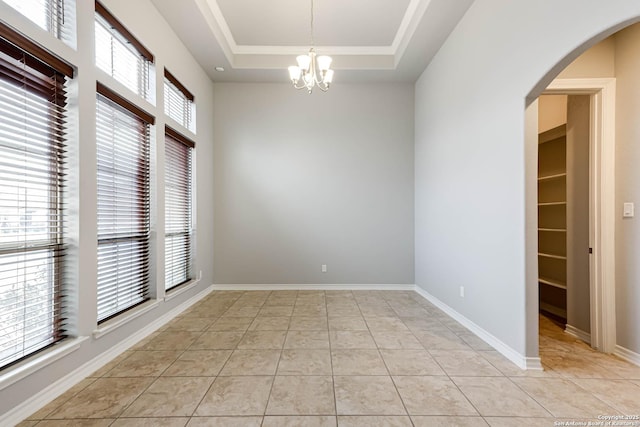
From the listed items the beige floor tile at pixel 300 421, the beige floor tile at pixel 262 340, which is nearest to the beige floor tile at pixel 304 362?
the beige floor tile at pixel 262 340

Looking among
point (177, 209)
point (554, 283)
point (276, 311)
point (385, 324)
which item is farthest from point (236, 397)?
point (554, 283)

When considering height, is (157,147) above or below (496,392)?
above

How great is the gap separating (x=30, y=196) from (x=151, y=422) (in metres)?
1.62

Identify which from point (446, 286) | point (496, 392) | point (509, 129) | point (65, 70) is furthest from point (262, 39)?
point (496, 392)

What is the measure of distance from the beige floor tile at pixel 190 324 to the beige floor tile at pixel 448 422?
2332mm

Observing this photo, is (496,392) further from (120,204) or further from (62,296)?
(120,204)

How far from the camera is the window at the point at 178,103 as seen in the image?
11.3 feet

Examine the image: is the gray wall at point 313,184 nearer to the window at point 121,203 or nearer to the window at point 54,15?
the window at point 121,203

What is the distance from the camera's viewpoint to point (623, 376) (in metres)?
2.11

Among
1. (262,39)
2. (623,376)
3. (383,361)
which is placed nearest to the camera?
(623,376)

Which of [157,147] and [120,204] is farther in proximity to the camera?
[157,147]

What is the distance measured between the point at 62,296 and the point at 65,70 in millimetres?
1618

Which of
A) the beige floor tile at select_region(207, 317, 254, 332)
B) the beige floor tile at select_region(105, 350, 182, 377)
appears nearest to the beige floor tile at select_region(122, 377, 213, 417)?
the beige floor tile at select_region(105, 350, 182, 377)

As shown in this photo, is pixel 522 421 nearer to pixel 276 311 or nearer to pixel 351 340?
pixel 351 340
